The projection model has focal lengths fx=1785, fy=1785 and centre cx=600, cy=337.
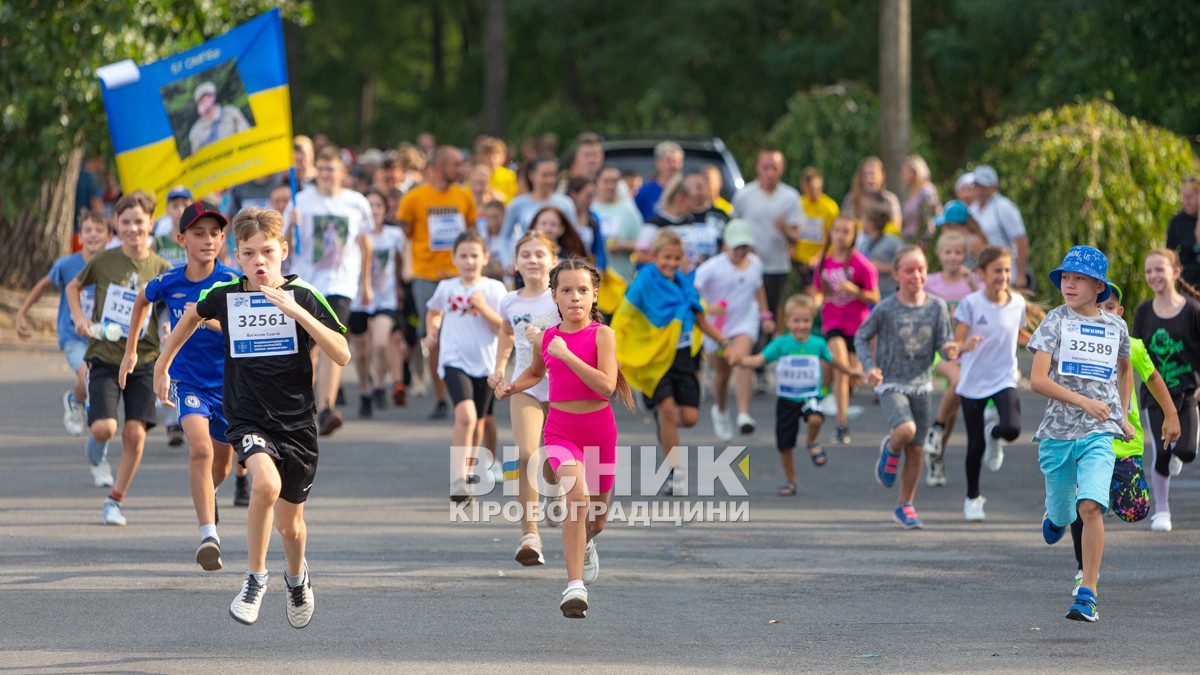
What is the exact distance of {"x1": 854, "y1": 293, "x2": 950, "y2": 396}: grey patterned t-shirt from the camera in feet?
34.5

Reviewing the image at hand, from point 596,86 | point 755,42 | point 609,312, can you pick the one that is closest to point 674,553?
point 609,312

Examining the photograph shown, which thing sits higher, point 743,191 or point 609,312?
point 743,191

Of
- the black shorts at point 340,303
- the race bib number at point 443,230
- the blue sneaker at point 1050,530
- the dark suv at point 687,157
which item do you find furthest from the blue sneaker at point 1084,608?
the dark suv at point 687,157

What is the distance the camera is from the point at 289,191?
13.8 m

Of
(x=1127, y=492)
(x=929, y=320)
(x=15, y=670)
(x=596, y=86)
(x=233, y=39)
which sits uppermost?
(x=596, y=86)

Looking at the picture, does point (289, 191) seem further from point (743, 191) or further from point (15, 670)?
point (15, 670)

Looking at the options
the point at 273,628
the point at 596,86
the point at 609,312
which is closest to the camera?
the point at 273,628

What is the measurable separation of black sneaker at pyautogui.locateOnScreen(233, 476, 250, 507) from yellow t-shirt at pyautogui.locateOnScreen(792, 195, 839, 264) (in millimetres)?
8179

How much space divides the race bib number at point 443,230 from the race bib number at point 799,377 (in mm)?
4302

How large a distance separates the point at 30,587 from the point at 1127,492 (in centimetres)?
493

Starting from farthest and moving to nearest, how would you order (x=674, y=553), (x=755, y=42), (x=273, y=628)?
1. (x=755, y=42)
2. (x=674, y=553)
3. (x=273, y=628)

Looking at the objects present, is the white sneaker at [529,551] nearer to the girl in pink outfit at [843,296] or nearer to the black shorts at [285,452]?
the black shorts at [285,452]

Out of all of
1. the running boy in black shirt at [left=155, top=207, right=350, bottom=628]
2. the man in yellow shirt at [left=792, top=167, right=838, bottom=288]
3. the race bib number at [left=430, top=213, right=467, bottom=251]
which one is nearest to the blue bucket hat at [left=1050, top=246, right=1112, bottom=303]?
the running boy in black shirt at [left=155, top=207, right=350, bottom=628]

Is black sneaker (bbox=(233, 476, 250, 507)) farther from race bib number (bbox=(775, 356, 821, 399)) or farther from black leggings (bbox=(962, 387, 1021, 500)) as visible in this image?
black leggings (bbox=(962, 387, 1021, 500))
